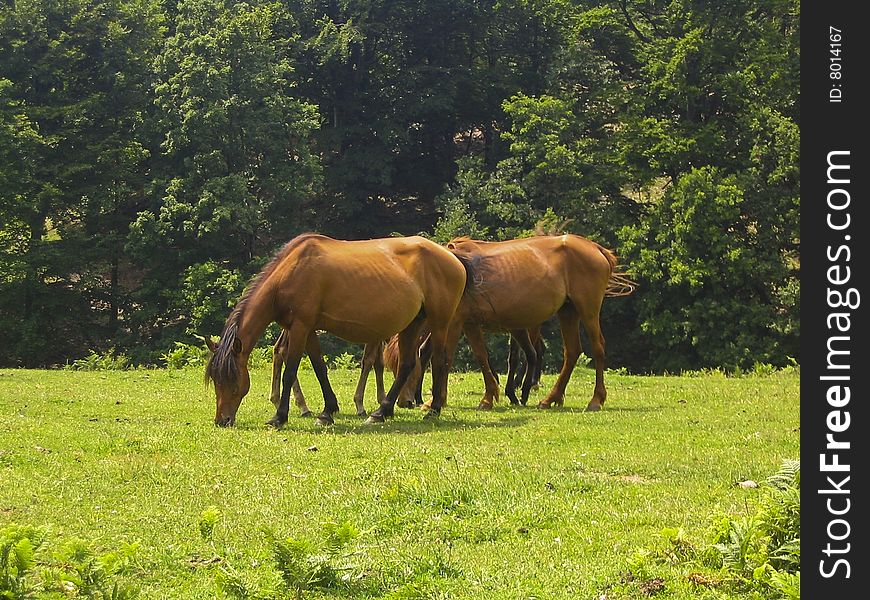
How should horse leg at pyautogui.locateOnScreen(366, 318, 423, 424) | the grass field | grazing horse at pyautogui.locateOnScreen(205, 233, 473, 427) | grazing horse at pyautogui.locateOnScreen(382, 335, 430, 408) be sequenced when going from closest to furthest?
the grass field, grazing horse at pyautogui.locateOnScreen(205, 233, 473, 427), horse leg at pyautogui.locateOnScreen(366, 318, 423, 424), grazing horse at pyautogui.locateOnScreen(382, 335, 430, 408)

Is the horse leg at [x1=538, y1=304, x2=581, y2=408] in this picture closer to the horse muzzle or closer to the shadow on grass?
the shadow on grass

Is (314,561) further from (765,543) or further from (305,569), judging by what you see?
(765,543)

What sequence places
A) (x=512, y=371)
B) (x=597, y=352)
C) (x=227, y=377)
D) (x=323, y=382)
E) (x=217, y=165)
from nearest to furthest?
(x=227, y=377)
(x=323, y=382)
(x=597, y=352)
(x=512, y=371)
(x=217, y=165)

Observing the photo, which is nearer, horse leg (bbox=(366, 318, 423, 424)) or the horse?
horse leg (bbox=(366, 318, 423, 424))

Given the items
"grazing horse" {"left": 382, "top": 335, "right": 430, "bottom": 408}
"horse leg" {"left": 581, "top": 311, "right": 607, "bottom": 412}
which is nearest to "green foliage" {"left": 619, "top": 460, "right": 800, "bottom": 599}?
"horse leg" {"left": 581, "top": 311, "right": 607, "bottom": 412}

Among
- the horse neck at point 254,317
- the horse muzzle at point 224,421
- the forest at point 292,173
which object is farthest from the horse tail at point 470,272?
the forest at point 292,173

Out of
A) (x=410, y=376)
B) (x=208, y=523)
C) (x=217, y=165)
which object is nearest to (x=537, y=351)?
(x=410, y=376)

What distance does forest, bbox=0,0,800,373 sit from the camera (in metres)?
35.6

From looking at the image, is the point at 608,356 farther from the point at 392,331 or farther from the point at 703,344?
the point at 392,331

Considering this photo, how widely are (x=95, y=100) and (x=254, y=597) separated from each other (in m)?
37.4

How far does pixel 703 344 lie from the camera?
35062 mm

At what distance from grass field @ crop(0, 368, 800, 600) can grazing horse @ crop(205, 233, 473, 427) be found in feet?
2.12

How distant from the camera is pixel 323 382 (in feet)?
44.7

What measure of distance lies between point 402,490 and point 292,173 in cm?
3332
